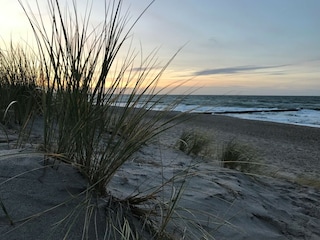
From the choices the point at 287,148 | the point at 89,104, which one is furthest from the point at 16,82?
the point at 287,148

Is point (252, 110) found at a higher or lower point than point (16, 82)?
lower

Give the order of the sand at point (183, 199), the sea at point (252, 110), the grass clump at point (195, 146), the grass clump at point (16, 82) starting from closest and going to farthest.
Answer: the sand at point (183, 199) < the sea at point (252, 110) < the grass clump at point (16, 82) < the grass clump at point (195, 146)

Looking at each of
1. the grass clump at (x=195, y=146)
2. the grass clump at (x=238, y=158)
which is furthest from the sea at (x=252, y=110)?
the grass clump at (x=238, y=158)

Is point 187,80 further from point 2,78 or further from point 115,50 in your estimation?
point 2,78

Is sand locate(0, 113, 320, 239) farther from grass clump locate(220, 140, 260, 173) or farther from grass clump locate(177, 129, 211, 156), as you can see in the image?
grass clump locate(177, 129, 211, 156)

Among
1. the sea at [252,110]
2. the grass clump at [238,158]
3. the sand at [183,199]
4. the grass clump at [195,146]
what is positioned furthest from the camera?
the grass clump at [195,146]

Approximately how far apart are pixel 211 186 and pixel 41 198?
5.61ft

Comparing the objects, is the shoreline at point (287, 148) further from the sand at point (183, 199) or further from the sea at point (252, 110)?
the sea at point (252, 110)

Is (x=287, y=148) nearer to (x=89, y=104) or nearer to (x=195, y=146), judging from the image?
(x=195, y=146)

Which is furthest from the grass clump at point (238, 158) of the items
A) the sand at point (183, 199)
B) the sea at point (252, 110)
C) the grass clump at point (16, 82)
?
the grass clump at point (16, 82)

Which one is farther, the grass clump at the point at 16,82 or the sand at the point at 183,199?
the grass clump at the point at 16,82

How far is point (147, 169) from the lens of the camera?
120 inches

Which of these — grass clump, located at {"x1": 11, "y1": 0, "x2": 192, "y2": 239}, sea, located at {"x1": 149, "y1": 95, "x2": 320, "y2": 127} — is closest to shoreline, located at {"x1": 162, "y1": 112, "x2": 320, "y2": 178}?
sea, located at {"x1": 149, "y1": 95, "x2": 320, "y2": 127}

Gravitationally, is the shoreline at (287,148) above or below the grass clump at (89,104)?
A: below
